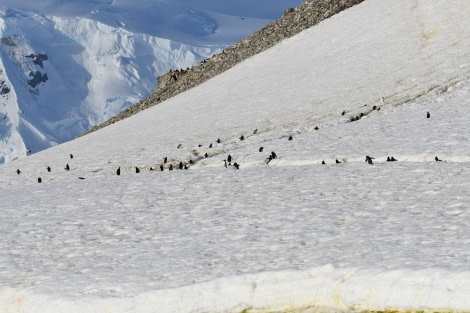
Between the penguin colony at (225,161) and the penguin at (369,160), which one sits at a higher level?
the penguin colony at (225,161)

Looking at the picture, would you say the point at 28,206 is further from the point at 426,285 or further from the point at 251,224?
the point at 426,285

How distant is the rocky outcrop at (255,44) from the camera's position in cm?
3638

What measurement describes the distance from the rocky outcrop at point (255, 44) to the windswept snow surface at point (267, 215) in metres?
15.1

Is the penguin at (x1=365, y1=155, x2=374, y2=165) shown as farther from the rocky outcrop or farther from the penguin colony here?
the rocky outcrop

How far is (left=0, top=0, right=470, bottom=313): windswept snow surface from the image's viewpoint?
583 cm

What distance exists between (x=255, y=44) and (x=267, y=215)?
30113 mm

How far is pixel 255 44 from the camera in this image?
37.9 metres

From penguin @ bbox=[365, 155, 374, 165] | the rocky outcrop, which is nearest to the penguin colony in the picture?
penguin @ bbox=[365, 155, 374, 165]

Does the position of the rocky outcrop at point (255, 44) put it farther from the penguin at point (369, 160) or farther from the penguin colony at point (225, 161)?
the penguin at point (369, 160)

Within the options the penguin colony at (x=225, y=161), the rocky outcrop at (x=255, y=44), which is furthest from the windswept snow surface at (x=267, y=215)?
the rocky outcrop at (x=255, y=44)

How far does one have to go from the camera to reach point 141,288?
6.08 m

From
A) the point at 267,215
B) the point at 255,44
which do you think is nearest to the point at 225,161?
the point at 267,215

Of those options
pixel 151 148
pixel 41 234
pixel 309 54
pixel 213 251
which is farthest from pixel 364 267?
pixel 309 54

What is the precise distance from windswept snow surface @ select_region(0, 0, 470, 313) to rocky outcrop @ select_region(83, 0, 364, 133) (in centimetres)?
1514
